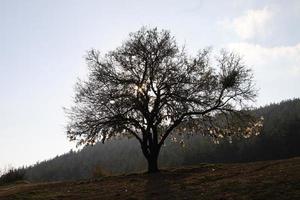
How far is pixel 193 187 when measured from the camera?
2900cm

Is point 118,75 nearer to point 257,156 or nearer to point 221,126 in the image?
point 221,126

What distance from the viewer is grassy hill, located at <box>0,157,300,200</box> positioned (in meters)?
24.4

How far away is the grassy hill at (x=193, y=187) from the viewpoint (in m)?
24.4

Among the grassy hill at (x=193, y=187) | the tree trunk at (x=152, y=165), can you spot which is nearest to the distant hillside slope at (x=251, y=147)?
the tree trunk at (x=152, y=165)

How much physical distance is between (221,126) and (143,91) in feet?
26.2

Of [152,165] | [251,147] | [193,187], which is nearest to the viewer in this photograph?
[193,187]

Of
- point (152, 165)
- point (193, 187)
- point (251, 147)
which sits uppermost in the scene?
point (251, 147)

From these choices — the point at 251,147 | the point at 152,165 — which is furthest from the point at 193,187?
the point at 251,147

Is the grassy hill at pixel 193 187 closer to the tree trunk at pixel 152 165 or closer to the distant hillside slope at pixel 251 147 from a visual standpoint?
the tree trunk at pixel 152 165

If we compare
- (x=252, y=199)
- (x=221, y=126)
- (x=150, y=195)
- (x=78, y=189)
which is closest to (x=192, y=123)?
(x=221, y=126)

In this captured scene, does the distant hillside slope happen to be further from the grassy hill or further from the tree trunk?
the grassy hill

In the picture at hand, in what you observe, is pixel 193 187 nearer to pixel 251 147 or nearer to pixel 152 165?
pixel 152 165

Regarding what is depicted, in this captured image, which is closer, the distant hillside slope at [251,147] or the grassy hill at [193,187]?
the grassy hill at [193,187]

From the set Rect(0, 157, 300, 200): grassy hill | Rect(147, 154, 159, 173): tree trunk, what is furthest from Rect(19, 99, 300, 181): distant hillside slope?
Rect(0, 157, 300, 200): grassy hill
